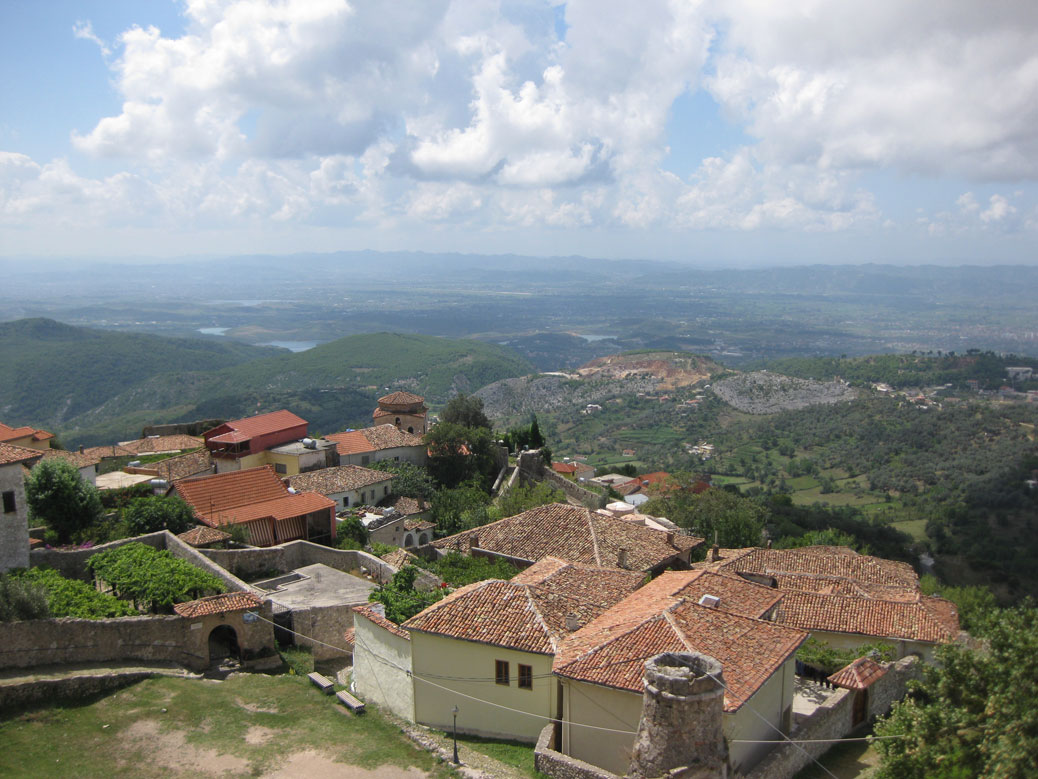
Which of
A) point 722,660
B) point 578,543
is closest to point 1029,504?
point 578,543

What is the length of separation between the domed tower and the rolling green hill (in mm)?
64801

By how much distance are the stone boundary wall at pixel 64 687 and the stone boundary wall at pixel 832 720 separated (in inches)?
448

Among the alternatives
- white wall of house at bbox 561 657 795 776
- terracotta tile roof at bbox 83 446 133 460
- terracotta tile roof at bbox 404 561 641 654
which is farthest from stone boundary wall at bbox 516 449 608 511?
white wall of house at bbox 561 657 795 776

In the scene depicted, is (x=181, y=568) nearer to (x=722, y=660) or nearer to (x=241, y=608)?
(x=241, y=608)

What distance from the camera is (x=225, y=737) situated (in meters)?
13.0

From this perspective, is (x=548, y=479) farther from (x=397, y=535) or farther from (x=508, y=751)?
(x=508, y=751)

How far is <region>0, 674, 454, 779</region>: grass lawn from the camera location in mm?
11992

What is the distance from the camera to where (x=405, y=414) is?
1726 inches

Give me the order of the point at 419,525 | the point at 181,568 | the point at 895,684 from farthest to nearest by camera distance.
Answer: the point at 419,525, the point at 181,568, the point at 895,684

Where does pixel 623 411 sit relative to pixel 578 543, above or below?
below

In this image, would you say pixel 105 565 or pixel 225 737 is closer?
pixel 225 737

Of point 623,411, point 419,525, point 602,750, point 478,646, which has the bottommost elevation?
point 623,411

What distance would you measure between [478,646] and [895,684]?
9.13m

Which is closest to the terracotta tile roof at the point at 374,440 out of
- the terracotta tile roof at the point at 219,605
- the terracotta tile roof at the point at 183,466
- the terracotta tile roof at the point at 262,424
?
the terracotta tile roof at the point at 262,424
